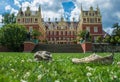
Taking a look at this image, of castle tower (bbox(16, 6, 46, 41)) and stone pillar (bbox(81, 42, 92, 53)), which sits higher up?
castle tower (bbox(16, 6, 46, 41))

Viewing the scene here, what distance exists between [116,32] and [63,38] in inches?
1222

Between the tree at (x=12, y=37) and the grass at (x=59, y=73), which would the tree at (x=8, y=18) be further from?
the grass at (x=59, y=73)

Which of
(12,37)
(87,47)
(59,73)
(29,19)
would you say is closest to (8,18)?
(29,19)

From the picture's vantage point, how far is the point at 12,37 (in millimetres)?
51438

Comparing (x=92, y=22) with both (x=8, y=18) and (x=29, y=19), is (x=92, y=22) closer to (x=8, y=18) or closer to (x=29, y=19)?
(x=29, y=19)

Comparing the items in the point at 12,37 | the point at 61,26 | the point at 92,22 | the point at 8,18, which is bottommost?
the point at 12,37

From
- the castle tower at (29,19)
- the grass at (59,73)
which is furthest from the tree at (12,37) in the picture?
the grass at (59,73)

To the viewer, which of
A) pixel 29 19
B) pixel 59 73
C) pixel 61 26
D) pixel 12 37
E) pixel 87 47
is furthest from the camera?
pixel 61 26

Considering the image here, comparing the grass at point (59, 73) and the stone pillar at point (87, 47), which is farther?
the stone pillar at point (87, 47)

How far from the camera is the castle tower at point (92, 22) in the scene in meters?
89.1

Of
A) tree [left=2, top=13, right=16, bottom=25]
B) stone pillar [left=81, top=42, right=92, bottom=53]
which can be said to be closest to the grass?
stone pillar [left=81, top=42, right=92, bottom=53]

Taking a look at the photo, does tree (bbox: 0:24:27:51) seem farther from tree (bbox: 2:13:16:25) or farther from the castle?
tree (bbox: 2:13:16:25)

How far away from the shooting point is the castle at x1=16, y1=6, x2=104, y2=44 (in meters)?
89.1

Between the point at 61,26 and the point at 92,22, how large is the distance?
14.9 meters
